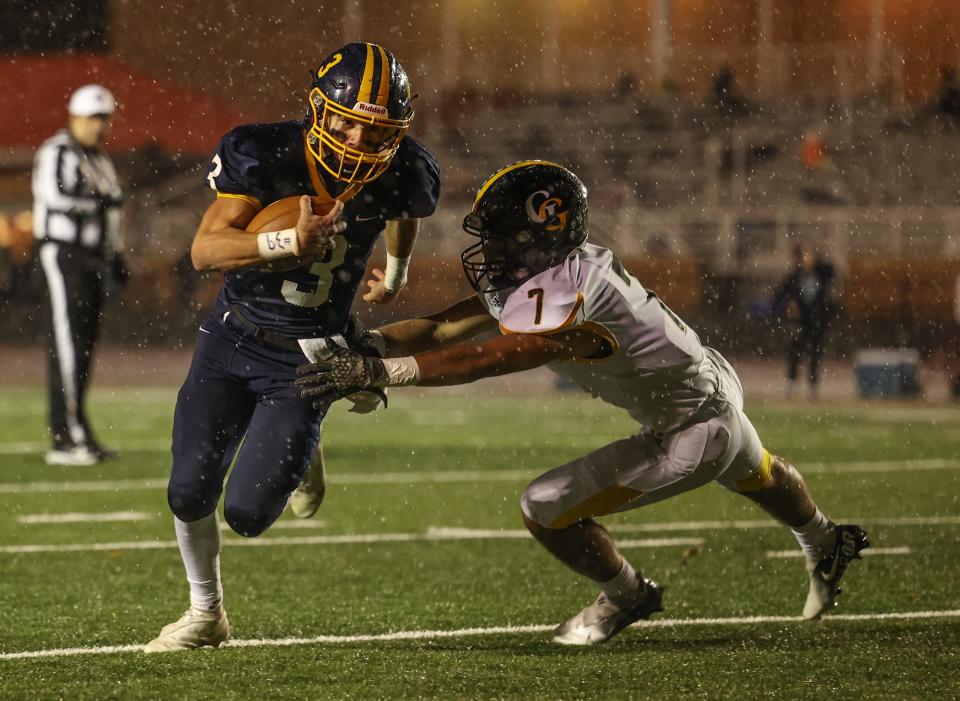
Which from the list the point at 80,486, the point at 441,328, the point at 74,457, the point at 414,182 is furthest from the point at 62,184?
the point at 441,328

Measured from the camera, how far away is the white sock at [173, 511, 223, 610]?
13.2ft

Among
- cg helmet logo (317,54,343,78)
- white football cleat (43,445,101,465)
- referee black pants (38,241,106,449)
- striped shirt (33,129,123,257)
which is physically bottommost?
white football cleat (43,445,101,465)

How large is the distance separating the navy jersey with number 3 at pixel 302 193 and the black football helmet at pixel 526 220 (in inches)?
14.9

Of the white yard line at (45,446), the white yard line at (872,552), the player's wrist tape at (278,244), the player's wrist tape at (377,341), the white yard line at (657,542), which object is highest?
the player's wrist tape at (278,244)

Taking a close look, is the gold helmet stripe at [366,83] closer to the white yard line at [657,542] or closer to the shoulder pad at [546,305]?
the shoulder pad at [546,305]

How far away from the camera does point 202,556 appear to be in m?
4.04

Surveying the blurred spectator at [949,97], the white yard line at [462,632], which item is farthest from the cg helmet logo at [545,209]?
the blurred spectator at [949,97]

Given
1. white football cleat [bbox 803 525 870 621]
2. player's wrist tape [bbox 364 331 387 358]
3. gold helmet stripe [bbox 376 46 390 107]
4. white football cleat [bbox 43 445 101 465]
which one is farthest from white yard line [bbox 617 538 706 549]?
white football cleat [bbox 43 445 101 465]

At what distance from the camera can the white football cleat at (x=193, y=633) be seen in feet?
13.1

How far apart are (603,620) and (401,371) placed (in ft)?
3.43

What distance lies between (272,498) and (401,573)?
1.40m

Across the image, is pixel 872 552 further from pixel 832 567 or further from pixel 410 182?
pixel 410 182

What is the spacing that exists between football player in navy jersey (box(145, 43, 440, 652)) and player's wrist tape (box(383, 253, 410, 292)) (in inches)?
12.4

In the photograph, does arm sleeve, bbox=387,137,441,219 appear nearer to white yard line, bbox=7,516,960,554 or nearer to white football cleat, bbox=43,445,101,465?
white yard line, bbox=7,516,960,554
